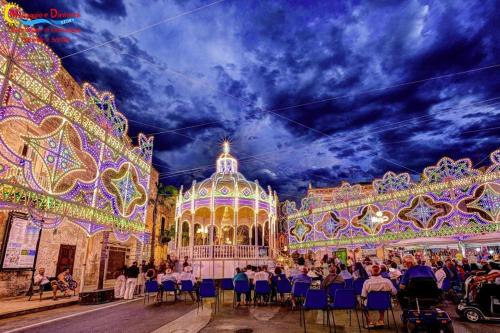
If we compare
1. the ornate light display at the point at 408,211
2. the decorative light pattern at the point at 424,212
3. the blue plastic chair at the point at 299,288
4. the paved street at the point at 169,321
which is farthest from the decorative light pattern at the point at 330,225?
the blue plastic chair at the point at 299,288

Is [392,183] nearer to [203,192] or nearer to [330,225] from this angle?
[330,225]

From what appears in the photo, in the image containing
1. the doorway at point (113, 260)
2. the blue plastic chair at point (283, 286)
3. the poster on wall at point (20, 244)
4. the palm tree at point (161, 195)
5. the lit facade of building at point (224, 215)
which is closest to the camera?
the blue plastic chair at point (283, 286)

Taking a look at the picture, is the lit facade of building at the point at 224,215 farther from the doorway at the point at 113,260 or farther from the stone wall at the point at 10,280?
the stone wall at the point at 10,280

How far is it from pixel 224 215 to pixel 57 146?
17.1m

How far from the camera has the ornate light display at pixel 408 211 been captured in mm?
16647

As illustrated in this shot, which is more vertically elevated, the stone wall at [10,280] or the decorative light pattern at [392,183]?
the decorative light pattern at [392,183]

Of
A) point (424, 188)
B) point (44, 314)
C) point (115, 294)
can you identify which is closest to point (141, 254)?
point (115, 294)

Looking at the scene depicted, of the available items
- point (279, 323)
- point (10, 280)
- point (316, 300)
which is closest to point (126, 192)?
point (10, 280)

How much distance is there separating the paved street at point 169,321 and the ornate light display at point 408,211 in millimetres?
9668

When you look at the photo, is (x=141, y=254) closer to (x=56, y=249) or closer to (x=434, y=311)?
(x=56, y=249)

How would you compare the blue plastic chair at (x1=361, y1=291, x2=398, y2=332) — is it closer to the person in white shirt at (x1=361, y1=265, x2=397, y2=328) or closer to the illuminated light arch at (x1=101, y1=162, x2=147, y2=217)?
the person in white shirt at (x1=361, y1=265, x2=397, y2=328)

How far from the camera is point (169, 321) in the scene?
26.0 feet

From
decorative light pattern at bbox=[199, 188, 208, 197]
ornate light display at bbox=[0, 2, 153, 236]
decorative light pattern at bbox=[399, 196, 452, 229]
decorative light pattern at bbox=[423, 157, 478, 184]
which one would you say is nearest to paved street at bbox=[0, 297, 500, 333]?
ornate light display at bbox=[0, 2, 153, 236]

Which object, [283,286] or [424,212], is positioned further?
[424,212]
